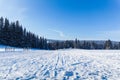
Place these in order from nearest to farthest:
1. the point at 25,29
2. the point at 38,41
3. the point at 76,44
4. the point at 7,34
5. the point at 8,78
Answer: the point at 8,78 < the point at 7,34 < the point at 25,29 < the point at 38,41 < the point at 76,44

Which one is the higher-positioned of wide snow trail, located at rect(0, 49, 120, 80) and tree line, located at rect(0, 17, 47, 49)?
tree line, located at rect(0, 17, 47, 49)

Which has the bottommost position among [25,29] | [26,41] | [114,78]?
[114,78]

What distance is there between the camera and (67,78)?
5832mm

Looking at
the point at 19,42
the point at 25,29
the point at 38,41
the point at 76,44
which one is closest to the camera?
the point at 19,42

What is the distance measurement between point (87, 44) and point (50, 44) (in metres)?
24.4

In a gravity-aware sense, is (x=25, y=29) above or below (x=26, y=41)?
above

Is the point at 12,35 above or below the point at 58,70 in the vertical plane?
above

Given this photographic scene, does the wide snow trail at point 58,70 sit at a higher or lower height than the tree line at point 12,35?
lower

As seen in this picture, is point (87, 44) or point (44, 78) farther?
point (87, 44)

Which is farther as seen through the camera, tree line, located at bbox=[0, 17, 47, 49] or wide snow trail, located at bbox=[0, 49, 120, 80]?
tree line, located at bbox=[0, 17, 47, 49]

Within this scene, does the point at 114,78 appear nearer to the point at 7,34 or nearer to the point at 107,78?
the point at 107,78

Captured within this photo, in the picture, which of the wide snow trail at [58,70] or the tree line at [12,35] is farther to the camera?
the tree line at [12,35]

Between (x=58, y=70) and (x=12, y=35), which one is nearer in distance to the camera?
(x=58, y=70)

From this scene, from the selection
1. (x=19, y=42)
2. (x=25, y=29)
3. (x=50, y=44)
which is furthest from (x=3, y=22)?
(x=50, y=44)
